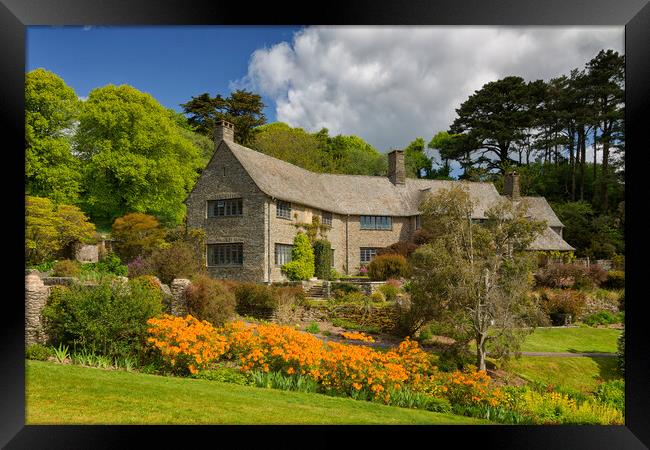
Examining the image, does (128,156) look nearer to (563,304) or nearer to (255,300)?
(255,300)

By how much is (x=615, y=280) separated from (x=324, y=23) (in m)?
14.6

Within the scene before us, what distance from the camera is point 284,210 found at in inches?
707

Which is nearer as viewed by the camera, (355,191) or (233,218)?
(233,218)

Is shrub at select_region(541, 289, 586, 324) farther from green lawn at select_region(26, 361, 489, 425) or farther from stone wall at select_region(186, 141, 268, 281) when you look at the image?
stone wall at select_region(186, 141, 268, 281)

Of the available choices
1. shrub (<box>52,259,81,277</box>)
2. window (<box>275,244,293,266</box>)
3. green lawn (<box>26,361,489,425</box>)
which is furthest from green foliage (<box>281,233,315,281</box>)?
green lawn (<box>26,361,489,425</box>)

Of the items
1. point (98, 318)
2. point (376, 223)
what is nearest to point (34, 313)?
point (98, 318)

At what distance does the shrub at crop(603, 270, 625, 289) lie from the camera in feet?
48.1

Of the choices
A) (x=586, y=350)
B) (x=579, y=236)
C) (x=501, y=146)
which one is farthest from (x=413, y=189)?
(x=586, y=350)

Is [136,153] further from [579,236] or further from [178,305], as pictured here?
[579,236]

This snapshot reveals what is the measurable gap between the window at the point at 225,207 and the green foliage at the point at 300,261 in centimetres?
275

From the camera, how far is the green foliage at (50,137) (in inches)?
572

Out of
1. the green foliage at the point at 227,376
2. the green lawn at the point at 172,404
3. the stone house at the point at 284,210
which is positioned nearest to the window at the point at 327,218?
the stone house at the point at 284,210

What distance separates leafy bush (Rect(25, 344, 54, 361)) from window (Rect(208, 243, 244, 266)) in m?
9.40

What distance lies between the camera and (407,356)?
8.14 m
